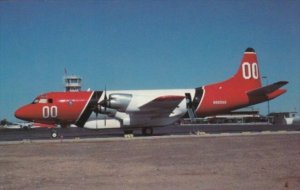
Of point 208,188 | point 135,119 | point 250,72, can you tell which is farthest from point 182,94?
point 208,188

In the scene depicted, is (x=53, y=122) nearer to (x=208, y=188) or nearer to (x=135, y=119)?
(x=135, y=119)

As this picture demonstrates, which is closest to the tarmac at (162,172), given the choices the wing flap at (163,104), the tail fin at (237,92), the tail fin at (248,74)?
the wing flap at (163,104)

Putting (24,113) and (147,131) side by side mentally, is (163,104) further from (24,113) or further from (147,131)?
(24,113)

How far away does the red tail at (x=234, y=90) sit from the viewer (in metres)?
33.8

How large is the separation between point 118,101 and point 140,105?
5.97 ft

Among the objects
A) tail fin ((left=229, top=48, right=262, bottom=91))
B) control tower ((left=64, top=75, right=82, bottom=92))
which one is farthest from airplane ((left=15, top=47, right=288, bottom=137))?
control tower ((left=64, top=75, right=82, bottom=92))

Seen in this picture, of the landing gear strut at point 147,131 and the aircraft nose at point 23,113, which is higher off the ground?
the aircraft nose at point 23,113

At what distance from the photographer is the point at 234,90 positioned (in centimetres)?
3472

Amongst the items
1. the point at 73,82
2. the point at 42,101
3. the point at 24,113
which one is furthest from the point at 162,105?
the point at 73,82

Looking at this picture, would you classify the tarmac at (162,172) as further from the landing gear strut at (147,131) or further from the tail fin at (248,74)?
the tail fin at (248,74)

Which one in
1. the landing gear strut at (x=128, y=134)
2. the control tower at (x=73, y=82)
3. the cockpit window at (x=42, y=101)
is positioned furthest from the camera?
the control tower at (x=73, y=82)

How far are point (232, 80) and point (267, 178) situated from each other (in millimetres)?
26314

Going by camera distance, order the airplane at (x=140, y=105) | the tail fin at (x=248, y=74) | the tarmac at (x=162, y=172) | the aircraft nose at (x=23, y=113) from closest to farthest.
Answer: the tarmac at (x=162, y=172) < the airplane at (x=140, y=105) < the aircraft nose at (x=23, y=113) < the tail fin at (x=248, y=74)

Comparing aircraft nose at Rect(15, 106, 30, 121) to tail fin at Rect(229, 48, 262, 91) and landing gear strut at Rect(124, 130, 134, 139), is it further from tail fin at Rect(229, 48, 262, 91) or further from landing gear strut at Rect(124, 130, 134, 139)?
tail fin at Rect(229, 48, 262, 91)
